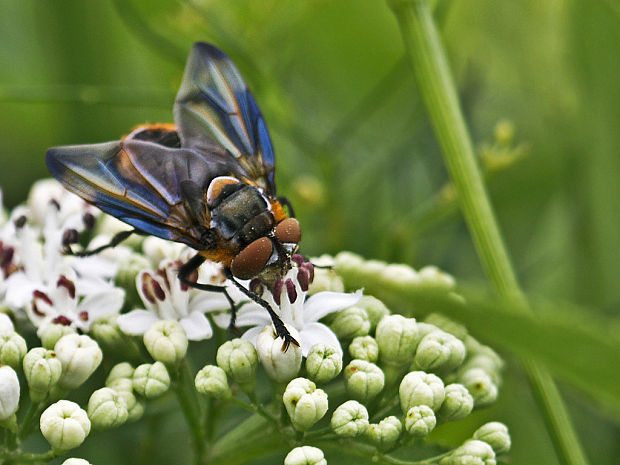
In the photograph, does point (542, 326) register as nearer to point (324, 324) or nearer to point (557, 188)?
point (324, 324)

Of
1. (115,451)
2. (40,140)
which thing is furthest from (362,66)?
(115,451)

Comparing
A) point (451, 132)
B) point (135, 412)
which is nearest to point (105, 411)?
point (135, 412)

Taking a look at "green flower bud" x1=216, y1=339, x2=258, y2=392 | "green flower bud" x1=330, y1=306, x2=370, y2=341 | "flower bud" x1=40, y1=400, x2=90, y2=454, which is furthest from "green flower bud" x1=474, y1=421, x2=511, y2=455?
"flower bud" x1=40, y1=400, x2=90, y2=454

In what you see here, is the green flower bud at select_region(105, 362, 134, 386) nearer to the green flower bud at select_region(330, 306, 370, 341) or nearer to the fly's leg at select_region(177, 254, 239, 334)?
the fly's leg at select_region(177, 254, 239, 334)

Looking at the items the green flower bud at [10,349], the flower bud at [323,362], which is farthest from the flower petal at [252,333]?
the green flower bud at [10,349]

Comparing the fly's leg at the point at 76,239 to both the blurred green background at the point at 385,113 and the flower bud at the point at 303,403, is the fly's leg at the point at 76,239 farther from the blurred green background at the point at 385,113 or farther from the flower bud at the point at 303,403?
the flower bud at the point at 303,403

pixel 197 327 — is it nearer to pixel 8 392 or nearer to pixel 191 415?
pixel 191 415
